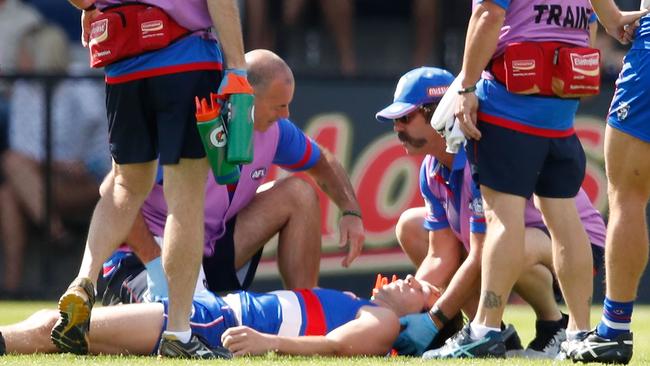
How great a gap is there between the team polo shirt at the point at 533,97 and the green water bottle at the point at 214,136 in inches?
41.3

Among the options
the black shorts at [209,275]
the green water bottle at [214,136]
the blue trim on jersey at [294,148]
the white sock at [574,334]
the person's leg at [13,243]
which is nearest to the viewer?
the green water bottle at [214,136]

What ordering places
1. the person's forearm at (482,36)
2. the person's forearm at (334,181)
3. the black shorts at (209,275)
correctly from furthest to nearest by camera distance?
the person's forearm at (334,181) → the black shorts at (209,275) → the person's forearm at (482,36)

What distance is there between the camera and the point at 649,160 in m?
5.13

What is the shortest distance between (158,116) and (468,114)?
1172 mm

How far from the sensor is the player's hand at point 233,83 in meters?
5.10

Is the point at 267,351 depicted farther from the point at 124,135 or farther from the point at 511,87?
the point at 511,87

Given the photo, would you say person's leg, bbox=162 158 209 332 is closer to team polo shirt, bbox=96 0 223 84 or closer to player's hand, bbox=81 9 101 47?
team polo shirt, bbox=96 0 223 84

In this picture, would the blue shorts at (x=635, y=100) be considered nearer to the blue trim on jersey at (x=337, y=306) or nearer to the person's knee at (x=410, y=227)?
the blue trim on jersey at (x=337, y=306)

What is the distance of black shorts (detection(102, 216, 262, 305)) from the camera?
20.3 feet

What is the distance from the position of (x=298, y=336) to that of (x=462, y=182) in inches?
42.4

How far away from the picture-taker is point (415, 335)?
5.91 meters

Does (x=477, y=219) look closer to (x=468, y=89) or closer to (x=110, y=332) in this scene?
(x=468, y=89)

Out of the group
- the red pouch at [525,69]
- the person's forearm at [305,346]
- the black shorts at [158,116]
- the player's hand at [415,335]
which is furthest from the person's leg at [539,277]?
the black shorts at [158,116]

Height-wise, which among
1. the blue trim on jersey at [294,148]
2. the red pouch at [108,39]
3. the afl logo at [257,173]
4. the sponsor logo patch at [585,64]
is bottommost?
the afl logo at [257,173]
